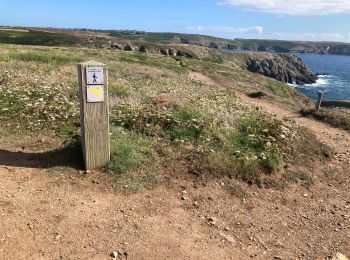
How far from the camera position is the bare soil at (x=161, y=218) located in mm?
5984

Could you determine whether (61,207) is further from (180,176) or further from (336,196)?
(336,196)

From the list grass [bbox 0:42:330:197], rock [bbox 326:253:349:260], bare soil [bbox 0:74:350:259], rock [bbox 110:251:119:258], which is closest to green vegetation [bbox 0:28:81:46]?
grass [bbox 0:42:330:197]

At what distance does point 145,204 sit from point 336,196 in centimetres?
483

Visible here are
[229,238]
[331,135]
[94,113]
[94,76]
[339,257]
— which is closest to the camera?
[339,257]

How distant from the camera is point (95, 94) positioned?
786 cm

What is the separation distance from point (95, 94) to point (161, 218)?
9.82ft

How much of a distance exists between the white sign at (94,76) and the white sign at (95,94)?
109mm

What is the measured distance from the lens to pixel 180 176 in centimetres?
855

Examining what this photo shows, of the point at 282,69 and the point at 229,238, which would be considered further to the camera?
the point at 282,69

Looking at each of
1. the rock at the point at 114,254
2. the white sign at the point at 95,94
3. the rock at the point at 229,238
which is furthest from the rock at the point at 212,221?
the white sign at the point at 95,94

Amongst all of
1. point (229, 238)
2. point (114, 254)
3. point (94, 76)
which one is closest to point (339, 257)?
point (229, 238)

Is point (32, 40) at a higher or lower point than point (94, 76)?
lower

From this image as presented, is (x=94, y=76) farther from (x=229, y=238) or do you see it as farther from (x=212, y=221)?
(x=229, y=238)

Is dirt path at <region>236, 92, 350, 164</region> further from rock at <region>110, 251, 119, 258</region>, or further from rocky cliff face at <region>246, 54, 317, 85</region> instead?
rocky cliff face at <region>246, 54, 317, 85</region>
